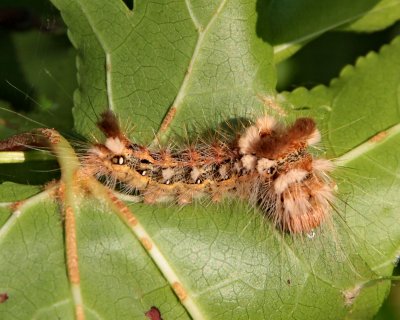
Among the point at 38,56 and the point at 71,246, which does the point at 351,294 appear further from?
the point at 38,56

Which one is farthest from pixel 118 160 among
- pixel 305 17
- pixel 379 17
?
pixel 379 17

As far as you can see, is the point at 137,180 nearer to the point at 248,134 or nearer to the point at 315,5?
the point at 248,134

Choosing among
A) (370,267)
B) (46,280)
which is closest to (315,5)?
(370,267)

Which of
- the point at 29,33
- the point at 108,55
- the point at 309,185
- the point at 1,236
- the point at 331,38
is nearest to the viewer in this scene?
the point at 1,236

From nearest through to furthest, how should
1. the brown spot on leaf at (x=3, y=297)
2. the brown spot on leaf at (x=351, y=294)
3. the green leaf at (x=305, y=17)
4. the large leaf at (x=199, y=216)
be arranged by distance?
1. the brown spot on leaf at (x=3, y=297)
2. the large leaf at (x=199, y=216)
3. the brown spot on leaf at (x=351, y=294)
4. the green leaf at (x=305, y=17)

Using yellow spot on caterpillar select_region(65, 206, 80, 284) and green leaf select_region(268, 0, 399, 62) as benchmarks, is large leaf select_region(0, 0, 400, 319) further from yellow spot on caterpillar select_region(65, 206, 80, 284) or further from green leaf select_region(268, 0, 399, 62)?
green leaf select_region(268, 0, 399, 62)

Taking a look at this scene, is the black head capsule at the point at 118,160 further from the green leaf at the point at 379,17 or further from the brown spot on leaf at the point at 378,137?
the green leaf at the point at 379,17

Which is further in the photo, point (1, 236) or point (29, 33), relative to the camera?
point (29, 33)

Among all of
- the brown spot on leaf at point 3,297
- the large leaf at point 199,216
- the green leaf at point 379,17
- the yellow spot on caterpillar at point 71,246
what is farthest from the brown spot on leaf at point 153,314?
the green leaf at point 379,17
